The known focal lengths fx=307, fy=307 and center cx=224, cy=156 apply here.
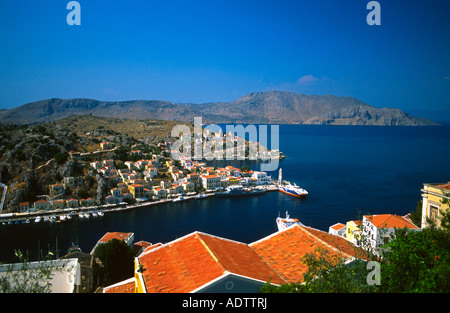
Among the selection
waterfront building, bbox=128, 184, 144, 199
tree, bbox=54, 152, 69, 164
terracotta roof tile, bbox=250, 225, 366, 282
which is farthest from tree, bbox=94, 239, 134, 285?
tree, bbox=54, 152, 69, 164

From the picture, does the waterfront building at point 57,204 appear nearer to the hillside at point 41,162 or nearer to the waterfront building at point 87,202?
the waterfront building at point 87,202

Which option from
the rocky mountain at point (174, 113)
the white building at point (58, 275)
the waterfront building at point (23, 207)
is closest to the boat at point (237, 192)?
the waterfront building at point (23, 207)

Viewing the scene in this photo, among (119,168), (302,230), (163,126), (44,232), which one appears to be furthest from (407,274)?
(163,126)

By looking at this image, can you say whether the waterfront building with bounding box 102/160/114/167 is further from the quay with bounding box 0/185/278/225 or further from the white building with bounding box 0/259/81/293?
the white building with bounding box 0/259/81/293

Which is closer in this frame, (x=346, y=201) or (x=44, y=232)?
(x=44, y=232)

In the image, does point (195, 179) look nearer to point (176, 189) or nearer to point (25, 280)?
point (176, 189)

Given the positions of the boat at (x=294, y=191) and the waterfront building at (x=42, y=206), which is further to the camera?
the boat at (x=294, y=191)

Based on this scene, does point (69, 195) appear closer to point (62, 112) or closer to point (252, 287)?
point (252, 287)
